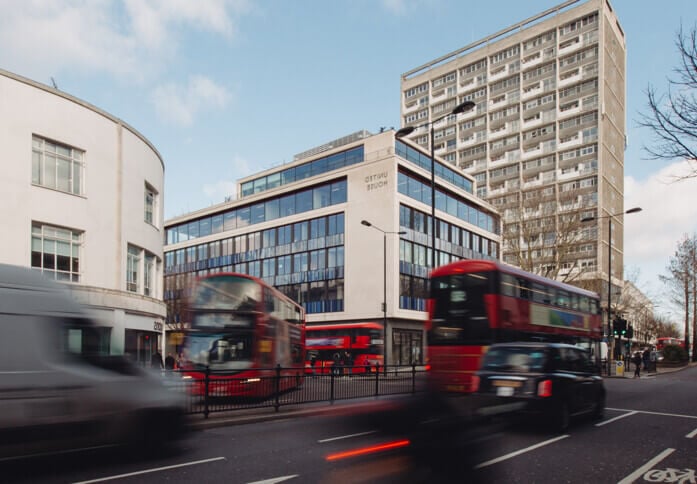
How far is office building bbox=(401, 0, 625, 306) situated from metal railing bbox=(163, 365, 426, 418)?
5578 cm

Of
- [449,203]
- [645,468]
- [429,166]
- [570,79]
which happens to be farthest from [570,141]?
[645,468]

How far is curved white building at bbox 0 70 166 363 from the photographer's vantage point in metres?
Answer: 20.7

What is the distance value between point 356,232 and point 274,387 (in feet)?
106

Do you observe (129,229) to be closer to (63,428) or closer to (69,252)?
(69,252)

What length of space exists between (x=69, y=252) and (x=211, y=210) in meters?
39.4

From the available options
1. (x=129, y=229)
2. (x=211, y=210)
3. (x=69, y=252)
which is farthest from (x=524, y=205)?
(x=211, y=210)

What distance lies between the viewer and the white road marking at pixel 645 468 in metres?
6.68

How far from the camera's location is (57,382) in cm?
683

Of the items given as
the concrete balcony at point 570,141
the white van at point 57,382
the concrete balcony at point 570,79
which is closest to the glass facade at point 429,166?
the concrete balcony at point 570,141

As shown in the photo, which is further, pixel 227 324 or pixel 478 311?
pixel 227 324

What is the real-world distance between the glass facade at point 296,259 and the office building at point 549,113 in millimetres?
30585

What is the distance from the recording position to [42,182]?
2173cm

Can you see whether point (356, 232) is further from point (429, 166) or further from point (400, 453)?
point (400, 453)

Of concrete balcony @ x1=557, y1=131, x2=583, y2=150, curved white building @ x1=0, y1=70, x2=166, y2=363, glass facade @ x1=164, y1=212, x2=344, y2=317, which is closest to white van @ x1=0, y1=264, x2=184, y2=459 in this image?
curved white building @ x1=0, y1=70, x2=166, y2=363
